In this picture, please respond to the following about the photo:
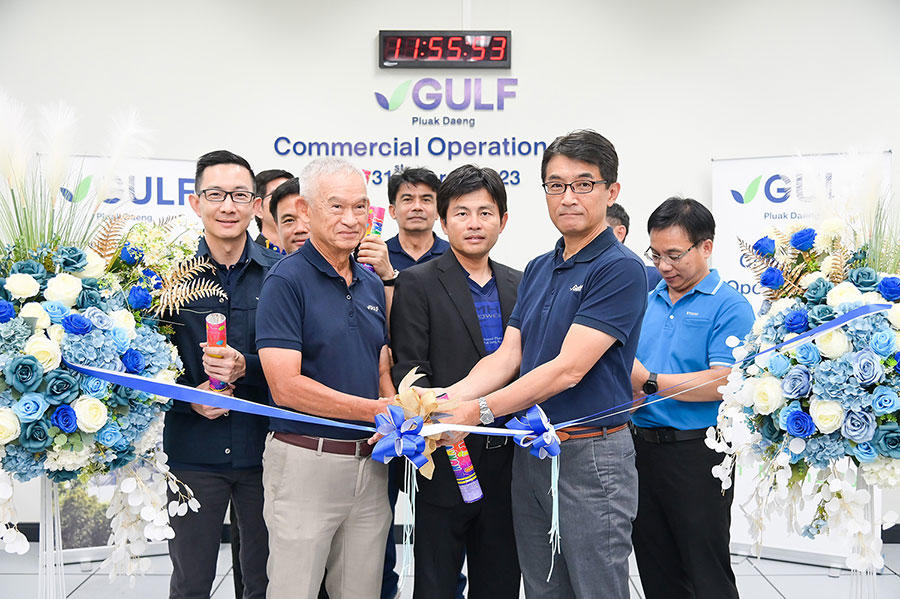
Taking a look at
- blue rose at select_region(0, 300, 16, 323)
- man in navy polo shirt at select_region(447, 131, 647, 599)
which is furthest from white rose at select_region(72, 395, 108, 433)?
man in navy polo shirt at select_region(447, 131, 647, 599)

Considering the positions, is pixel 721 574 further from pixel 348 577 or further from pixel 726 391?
pixel 348 577

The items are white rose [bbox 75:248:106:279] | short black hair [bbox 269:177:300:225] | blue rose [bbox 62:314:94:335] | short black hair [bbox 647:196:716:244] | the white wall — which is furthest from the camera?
the white wall

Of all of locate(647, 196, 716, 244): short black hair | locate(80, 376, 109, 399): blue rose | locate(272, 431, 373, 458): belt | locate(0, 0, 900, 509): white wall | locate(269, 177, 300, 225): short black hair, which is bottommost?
locate(272, 431, 373, 458): belt

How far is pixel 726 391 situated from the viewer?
6.78 feet

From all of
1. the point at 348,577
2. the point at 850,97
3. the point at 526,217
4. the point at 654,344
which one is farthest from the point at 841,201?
the point at 850,97

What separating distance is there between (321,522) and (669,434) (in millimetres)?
1366

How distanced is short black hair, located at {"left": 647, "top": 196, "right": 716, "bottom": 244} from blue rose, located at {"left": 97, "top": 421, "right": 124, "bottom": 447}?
2073 mm

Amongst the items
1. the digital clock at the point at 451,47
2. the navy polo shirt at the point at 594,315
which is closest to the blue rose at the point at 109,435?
the navy polo shirt at the point at 594,315

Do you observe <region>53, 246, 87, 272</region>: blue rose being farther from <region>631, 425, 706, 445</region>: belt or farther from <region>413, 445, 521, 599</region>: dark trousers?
<region>631, 425, 706, 445</region>: belt

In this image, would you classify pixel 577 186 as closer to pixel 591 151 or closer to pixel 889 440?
pixel 591 151

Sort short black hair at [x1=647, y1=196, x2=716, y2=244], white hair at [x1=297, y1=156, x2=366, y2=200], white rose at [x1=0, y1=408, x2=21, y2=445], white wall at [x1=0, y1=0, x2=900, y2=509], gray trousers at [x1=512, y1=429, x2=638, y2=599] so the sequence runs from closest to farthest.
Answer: white rose at [x1=0, y1=408, x2=21, y2=445], gray trousers at [x1=512, y1=429, x2=638, y2=599], white hair at [x1=297, y1=156, x2=366, y2=200], short black hair at [x1=647, y1=196, x2=716, y2=244], white wall at [x1=0, y1=0, x2=900, y2=509]

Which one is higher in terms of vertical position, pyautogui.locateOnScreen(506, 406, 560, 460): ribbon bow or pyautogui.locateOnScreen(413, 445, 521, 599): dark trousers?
pyautogui.locateOnScreen(506, 406, 560, 460): ribbon bow

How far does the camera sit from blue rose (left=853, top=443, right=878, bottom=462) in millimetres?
1781

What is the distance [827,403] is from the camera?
1812 millimetres
